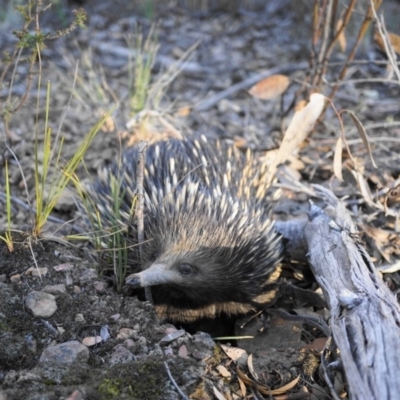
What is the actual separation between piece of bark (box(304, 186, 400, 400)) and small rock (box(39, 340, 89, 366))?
2.89ft

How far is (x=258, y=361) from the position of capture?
8.57 ft

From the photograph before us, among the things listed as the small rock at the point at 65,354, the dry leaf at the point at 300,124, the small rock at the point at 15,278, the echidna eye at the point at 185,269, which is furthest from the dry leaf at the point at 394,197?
the small rock at the point at 15,278

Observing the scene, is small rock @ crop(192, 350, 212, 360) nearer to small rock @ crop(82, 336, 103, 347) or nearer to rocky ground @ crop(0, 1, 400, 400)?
rocky ground @ crop(0, 1, 400, 400)

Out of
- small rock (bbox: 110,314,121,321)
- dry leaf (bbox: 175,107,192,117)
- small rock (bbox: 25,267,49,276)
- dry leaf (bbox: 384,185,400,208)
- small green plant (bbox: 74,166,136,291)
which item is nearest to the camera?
small rock (bbox: 110,314,121,321)

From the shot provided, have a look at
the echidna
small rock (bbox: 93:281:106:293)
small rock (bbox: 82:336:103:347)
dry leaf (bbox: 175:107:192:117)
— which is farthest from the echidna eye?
dry leaf (bbox: 175:107:192:117)

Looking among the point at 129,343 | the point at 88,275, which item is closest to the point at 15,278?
the point at 88,275

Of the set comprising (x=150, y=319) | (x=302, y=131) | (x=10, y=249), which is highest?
(x=302, y=131)

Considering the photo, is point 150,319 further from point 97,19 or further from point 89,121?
point 97,19

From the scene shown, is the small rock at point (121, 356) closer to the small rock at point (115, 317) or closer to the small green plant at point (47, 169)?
the small rock at point (115, 317)

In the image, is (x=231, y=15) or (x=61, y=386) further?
(x=231, y=15)

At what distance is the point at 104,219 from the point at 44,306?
788 mm

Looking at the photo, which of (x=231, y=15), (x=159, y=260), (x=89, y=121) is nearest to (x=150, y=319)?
(x=159, y=260)

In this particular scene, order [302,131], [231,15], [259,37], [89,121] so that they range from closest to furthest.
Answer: [302,131], [89,121], [259,37], [231,15]

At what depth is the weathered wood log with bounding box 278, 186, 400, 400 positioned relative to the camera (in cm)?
186
